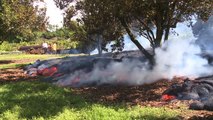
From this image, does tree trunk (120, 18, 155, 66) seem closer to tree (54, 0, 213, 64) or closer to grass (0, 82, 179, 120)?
tree (54, 0, 213, 64)

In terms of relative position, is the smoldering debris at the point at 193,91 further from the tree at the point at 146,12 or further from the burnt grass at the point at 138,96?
the tree at the point at 146,12

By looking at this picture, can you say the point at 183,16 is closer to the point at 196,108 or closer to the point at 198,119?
the point at 196,108

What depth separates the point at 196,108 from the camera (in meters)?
7.69

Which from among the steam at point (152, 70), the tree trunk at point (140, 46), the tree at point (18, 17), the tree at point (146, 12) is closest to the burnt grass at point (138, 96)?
the steam at point (152, 70)

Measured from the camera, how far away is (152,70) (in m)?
12.3

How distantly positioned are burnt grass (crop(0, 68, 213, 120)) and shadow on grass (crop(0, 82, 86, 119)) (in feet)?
2.02

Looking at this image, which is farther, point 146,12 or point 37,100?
point 146,12

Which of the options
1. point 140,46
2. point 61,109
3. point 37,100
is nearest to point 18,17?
point 140,46

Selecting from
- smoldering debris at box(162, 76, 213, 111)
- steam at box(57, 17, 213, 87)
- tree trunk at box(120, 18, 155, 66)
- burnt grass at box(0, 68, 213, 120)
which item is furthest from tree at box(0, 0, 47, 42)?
smoldering debris at box(162, 76, 213, 111)

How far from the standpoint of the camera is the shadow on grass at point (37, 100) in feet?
26.5

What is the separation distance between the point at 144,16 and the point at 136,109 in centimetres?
432

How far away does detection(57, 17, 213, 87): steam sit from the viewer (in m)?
11.9

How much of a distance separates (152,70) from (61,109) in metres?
4.97

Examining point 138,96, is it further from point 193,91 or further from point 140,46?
point 140,46
